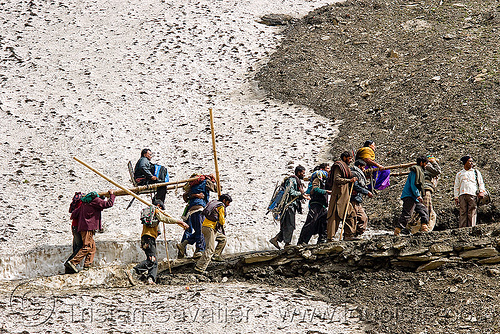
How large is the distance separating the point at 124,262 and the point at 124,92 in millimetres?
9912

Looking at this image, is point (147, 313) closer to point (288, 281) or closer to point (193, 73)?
point (288, 281)

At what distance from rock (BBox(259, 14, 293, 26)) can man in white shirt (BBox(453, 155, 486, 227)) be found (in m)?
15.6

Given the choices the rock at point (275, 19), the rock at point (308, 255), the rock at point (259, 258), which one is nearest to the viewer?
the rock at point (308, 255)

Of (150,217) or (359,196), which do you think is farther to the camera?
(359,196)

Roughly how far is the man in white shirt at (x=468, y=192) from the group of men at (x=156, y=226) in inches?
202

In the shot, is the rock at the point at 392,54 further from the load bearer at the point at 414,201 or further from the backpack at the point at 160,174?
the backpack at the point at 160,174

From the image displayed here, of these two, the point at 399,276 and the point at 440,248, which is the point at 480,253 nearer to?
the point at 440,248

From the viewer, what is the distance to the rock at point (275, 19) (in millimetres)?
26734

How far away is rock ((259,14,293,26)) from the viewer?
2673 cm

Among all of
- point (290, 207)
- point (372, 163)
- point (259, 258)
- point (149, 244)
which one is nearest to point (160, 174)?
point (149, 244)

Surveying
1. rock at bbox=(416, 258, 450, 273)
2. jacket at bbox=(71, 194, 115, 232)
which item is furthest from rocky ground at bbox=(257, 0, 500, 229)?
jacket at bbox=(71, 194, 115, 232)

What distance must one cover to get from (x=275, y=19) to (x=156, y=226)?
16.8 meters

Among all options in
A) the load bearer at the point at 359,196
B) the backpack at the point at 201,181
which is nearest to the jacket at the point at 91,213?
the backpack at the point at 201,181

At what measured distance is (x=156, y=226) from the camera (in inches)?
491
